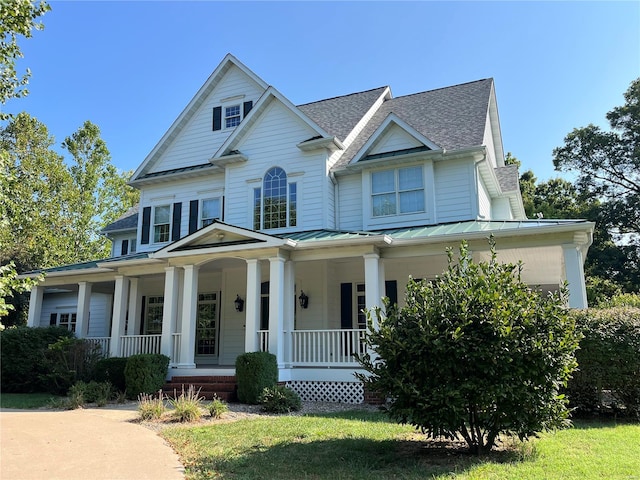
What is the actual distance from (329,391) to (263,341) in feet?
8.03

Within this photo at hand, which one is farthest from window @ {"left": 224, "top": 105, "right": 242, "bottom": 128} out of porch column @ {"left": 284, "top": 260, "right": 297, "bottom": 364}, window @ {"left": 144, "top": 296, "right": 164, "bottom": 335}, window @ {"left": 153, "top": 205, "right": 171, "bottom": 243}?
window @ {"left": 144, "top": 296, "right": 164, "bottom": 335}

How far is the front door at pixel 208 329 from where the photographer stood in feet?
55.0

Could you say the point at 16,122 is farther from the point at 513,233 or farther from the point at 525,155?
the point at 525,155

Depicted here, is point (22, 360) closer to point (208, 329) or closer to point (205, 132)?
point (208, 329)

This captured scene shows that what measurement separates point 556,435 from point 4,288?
28.2ft

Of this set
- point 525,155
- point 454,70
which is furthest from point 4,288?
point 525,155

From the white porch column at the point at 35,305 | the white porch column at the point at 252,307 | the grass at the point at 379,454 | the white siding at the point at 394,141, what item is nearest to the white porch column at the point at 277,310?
the white porch column at the point at 252,307

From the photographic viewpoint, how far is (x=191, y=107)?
18219mm

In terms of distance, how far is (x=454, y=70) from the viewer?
2120 centimetres

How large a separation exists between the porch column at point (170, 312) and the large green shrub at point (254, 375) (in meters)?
3.00

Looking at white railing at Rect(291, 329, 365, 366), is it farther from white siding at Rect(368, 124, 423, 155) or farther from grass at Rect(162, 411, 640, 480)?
white siding at Rect(368, 124, 423, 155)

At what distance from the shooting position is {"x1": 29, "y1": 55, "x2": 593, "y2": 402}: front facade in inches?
503

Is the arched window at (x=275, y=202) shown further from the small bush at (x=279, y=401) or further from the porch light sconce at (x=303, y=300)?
the small bush at (x=279, y=401)

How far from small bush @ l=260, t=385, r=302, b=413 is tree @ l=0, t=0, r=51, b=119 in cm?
815
